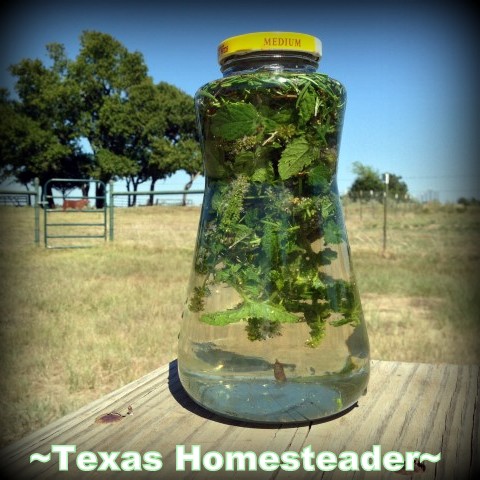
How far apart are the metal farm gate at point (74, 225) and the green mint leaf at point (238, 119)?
8.18 metres

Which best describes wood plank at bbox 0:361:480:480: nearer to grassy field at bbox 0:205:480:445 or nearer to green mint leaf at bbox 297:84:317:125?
green mint leaf at bbox 297:84:317:125

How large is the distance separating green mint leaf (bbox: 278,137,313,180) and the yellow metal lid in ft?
0.44

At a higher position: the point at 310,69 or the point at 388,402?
the point at 310,69

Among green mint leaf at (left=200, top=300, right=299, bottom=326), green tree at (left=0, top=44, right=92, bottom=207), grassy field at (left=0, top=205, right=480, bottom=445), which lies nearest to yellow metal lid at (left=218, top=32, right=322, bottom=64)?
green mint leaf at (left=200, top=300, right=299, bottom=326)

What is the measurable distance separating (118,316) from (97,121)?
18.8m

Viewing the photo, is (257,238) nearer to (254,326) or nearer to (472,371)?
(254,326)

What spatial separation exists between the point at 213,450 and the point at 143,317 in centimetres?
312

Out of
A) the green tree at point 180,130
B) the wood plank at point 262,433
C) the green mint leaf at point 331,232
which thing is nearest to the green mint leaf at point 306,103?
the green mint leaf at point 331,232

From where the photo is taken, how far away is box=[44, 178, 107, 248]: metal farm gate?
9.05m

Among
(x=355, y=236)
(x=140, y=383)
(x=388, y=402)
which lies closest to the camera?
(x=388, y=402)

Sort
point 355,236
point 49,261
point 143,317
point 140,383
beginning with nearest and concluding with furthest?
point 140,383, point 143,317, point 49,261, point 355,236

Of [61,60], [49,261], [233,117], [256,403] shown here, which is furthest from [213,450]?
[61,60]

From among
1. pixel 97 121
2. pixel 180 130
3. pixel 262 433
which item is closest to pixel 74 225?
pixel 262 433

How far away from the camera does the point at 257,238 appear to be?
0.70 m
